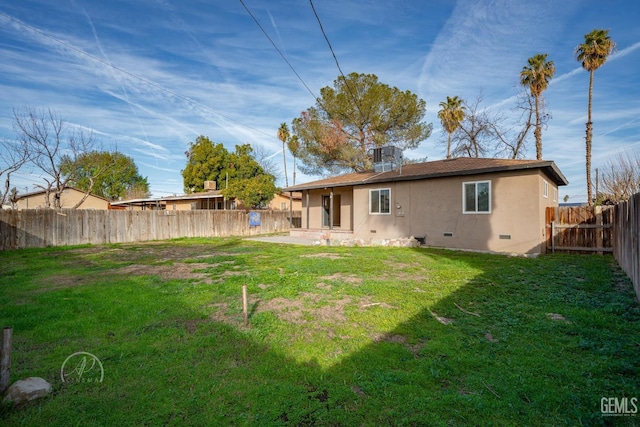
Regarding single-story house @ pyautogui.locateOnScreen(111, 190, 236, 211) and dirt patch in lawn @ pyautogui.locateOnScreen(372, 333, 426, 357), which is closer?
dirt patch in lawn @ pyautogui.locateOnScreen(372, 333, 426, 357)

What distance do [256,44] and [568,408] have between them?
1286 centimetres

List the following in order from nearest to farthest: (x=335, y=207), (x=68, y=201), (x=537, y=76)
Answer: (x=335, y=207), (x=537, y=76), (x=68, y=201)

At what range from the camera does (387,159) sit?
610 inches

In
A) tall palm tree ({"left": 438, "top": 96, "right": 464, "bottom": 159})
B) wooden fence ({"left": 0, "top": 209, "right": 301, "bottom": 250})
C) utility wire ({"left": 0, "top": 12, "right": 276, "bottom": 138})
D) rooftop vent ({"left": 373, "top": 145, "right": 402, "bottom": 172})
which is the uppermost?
tall palm tree ({"left": 438, "top": 96, "right": 464, "bottom": 159})

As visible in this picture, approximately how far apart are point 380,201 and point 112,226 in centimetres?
1262

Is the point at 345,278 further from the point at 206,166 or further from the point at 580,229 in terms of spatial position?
the point at 206,166

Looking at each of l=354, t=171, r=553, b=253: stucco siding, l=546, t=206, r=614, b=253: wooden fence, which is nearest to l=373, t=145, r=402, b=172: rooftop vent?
l=354, t=171, r=553, b=253: stucco siding

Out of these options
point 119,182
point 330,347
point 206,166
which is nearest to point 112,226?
point 330,347

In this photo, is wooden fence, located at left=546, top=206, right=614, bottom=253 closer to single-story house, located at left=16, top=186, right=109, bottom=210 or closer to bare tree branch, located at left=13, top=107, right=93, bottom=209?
bare tree branch, located at left=13, top=107, right=93, bottom=209

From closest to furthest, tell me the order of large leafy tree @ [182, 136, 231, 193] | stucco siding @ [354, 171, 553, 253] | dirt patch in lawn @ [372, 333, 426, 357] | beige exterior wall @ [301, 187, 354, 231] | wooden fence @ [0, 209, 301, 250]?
dirt patch in lawn @ [372, 333, 426, 357], stucco siding @ [354, 171, 553, 253], wooden fence @ [0, 209, 301, 250], beige exterior wall @ [301, 187, 354, 231], large leafy tree @ [182, 136, 231, 193]

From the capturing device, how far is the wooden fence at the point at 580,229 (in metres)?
9.98

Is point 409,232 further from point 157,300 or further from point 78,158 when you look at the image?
point 78,158

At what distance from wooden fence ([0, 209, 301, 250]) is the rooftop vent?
9.14 meters

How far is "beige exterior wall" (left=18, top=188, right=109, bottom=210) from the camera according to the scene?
2788 centimetres
